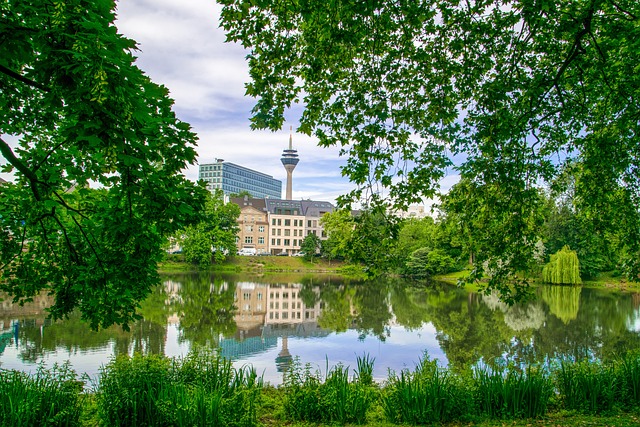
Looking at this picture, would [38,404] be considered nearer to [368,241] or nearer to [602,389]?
[368,241]

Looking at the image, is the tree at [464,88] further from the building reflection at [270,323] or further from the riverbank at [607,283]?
the riverbank at [607,283]

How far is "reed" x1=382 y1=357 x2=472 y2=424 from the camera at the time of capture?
721 centimetres

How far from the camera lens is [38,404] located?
20.1 feet

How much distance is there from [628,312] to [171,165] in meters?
29.2

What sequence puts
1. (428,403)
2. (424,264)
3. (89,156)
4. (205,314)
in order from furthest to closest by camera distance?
1. (424,264)
2. (205,314)
3. (428,403)
4. (89,156)

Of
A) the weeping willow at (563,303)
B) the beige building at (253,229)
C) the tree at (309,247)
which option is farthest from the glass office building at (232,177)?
the weeping willow at (563,303)

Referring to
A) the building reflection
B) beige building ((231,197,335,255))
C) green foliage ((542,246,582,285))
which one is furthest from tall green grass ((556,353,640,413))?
beige building ((231,197,335,255))

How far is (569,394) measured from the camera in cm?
807

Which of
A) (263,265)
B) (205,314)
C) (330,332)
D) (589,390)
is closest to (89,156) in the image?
(589,390)

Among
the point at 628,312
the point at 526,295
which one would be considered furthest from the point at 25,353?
the point at 628,312

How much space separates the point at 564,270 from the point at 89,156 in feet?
154

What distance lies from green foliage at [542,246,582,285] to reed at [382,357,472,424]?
4100 centimetres

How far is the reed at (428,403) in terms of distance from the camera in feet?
23.7

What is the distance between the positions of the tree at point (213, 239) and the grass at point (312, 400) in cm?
4304
